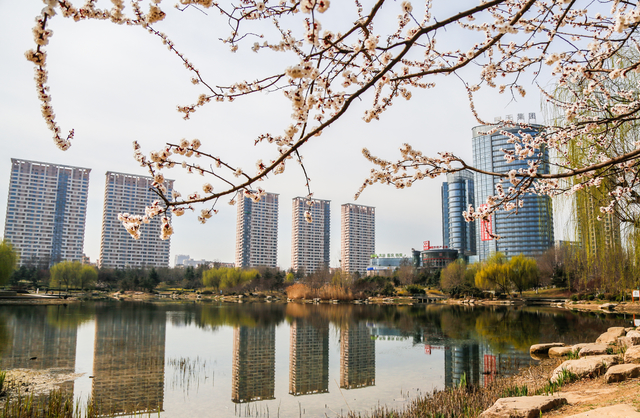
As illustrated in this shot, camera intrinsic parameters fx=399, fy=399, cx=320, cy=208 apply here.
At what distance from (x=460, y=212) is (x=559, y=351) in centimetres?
6411

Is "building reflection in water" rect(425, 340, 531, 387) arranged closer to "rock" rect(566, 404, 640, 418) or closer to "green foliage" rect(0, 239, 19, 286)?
"rock" rect(566, 404, 640, 418)

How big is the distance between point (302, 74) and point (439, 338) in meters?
13.1

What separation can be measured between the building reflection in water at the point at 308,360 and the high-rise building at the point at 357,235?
59428 millimetres

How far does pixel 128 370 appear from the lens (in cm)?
866

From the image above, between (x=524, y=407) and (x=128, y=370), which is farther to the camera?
(x=128, y=370)

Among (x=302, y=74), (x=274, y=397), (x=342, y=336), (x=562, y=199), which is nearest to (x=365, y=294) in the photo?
(x=342, y=336)

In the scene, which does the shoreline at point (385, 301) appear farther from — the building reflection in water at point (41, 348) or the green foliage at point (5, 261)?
the building reflection in water at point (41, 348)

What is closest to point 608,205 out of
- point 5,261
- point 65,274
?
point 5,261

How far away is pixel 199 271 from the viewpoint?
182 feet

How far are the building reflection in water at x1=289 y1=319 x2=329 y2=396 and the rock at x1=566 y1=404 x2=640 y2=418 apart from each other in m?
4.92

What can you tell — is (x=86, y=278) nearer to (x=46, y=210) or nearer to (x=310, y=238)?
(x=46, y=210)

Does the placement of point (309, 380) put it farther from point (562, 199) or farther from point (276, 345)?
point (562, 199)

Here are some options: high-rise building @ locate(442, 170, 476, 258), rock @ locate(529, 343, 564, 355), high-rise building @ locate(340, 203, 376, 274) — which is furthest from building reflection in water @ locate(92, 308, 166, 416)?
high-rise building @ locate(340, 203, 376, 274)

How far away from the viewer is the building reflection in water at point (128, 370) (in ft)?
21.2
